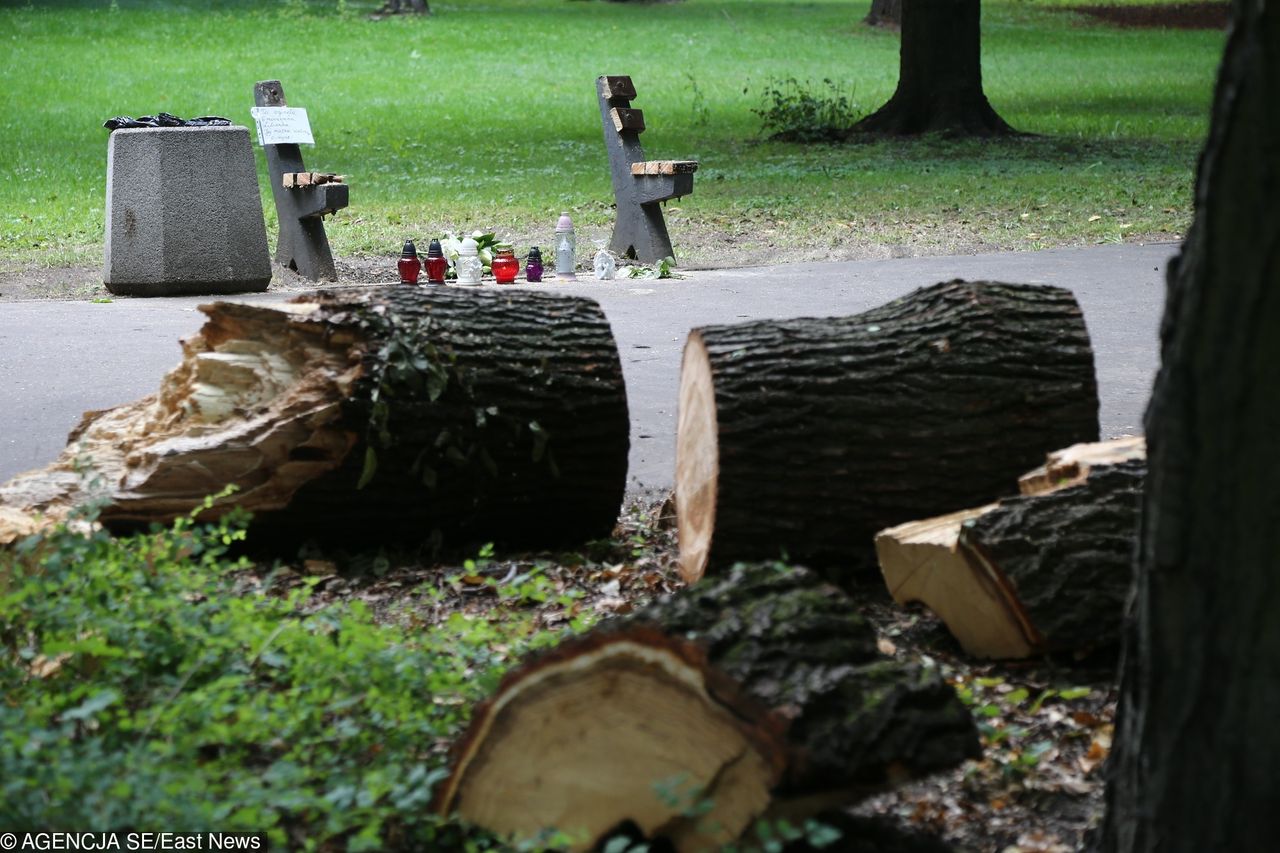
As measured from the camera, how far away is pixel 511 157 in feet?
61.5

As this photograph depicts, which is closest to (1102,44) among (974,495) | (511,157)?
(511,157)

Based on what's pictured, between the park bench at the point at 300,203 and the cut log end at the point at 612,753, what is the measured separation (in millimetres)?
8167

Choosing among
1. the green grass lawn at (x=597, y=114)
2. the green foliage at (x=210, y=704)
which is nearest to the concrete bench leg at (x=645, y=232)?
the green grass lawn at (x=597, y=114)

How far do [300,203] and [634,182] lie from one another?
2426mm

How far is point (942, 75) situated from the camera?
19.8 m

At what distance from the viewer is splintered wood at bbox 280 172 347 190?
10820mm

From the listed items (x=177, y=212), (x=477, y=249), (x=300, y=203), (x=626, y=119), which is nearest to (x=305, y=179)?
(x=300, y=203)

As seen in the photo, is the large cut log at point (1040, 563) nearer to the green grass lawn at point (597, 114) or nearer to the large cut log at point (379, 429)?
the large cut log at point (379, 429)

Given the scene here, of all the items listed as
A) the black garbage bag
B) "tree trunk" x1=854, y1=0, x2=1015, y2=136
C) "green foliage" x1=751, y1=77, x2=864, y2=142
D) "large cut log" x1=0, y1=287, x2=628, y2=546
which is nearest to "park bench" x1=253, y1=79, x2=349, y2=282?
the black garbage bag

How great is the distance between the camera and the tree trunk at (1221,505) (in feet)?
7.38

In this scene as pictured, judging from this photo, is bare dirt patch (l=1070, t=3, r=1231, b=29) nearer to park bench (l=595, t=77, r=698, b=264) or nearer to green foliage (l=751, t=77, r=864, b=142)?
green foliage (l=751, t=77, r=864, b=142)

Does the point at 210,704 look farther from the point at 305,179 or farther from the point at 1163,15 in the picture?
the point at 1163,15

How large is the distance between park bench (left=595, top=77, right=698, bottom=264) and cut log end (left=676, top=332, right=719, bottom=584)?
263 inches

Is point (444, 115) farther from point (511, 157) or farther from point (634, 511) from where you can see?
point (634, 511)
